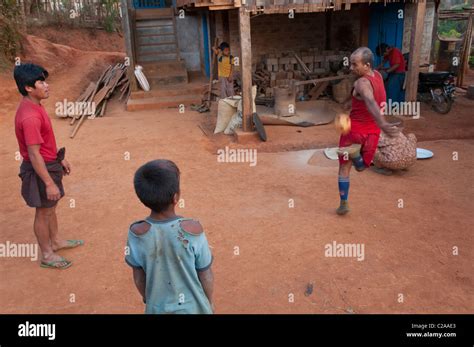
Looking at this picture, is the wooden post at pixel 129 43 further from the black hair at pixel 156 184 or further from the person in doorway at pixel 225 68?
the black hair at pixel 156 184

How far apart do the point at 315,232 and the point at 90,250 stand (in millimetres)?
2305

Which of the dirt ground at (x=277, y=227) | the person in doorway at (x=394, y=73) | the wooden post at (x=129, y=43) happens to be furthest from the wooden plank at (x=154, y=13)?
the person in doorway at (x=394, y=73)

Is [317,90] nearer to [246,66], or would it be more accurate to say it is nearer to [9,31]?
[246,66]

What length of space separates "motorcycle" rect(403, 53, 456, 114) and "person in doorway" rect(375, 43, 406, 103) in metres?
0.73

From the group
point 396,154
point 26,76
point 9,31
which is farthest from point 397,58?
point 9,31

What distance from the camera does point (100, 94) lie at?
11.8 m

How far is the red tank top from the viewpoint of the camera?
428 cm

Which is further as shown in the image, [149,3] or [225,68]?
[149,3]

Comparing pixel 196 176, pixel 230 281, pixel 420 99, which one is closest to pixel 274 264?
pixel 230 281

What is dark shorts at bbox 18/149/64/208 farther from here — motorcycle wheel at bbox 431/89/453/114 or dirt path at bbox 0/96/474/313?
motorcycle wheel at bbox 431/89/453/114

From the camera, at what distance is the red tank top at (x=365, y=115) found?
4.28m

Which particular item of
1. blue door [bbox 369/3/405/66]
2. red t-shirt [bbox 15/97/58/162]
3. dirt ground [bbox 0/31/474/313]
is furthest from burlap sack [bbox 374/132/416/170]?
blue door [bbox 369/3/405/66]

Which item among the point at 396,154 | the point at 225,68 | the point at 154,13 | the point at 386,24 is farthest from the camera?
the point at 154,13

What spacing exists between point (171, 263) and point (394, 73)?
356 inches
